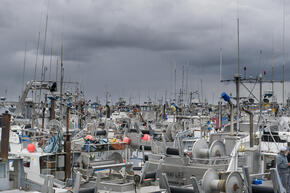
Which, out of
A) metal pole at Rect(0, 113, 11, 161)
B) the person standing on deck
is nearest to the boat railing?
the person standing on deck

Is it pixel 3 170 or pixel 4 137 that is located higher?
pixel 4 137

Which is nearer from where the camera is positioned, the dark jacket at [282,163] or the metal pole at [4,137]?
the dark jacket at [282,163]

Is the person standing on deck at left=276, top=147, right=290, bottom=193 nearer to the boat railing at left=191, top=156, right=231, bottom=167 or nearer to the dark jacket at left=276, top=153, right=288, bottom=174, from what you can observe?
the dark jacket at left=276, top=153, right=288, bottom=174

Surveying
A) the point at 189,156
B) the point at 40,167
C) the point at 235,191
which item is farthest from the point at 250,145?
the point at 40,167

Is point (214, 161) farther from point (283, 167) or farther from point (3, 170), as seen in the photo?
point (3, 170)

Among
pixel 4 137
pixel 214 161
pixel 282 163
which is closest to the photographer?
pixel 282 163

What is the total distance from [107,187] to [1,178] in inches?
176

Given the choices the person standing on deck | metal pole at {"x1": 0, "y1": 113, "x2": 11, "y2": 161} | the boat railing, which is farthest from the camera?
the boat railing

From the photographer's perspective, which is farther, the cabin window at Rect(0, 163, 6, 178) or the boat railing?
the boat railing

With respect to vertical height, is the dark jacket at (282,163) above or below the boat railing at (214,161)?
above

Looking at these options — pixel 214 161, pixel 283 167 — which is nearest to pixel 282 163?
pixel 283 167

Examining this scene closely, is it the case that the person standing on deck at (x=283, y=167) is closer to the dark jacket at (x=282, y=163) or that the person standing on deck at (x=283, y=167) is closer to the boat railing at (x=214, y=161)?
the dark jacket at (x=282, y=163)

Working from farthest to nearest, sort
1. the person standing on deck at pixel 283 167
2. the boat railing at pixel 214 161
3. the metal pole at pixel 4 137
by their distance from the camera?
the boat railing at pixel 214 161 < the metal pole at pixel 4 137 < the person standing on deck at pixel 283 167

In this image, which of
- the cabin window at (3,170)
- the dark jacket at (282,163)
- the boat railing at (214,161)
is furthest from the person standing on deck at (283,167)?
the cabin window at (3,170)
